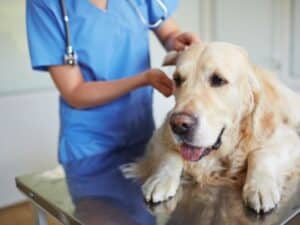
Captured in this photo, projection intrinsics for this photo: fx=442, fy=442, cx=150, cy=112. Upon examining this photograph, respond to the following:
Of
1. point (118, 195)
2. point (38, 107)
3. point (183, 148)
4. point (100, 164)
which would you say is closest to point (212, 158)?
point (183, 148)

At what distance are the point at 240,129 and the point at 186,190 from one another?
171 millimetres

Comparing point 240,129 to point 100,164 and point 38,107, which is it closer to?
point 100,164

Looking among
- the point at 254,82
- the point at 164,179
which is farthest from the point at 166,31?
the point at 164,179

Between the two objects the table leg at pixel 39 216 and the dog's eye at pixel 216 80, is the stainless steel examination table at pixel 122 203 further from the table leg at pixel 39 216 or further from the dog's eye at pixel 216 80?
the dog's eye at pixel 216 80

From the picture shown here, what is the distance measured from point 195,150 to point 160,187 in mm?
101

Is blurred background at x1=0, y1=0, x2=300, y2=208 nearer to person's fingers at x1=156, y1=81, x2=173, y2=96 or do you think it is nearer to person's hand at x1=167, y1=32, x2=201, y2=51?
person's hand at x1=167, y1=32, x2=201, y2=51

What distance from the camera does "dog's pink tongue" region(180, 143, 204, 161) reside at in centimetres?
88

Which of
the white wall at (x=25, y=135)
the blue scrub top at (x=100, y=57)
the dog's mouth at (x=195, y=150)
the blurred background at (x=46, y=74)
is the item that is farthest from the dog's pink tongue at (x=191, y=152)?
the white wall at (x=25, y=135)

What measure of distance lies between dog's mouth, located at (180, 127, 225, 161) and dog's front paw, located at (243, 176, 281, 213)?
0.11m

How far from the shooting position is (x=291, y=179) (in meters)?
→ 0.91

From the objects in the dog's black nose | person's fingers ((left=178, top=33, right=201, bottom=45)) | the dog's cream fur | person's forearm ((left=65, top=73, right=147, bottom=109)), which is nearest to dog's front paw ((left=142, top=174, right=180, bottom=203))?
the dog's cream fur

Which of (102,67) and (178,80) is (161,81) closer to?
(178,80)

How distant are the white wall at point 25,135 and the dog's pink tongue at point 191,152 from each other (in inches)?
60.0

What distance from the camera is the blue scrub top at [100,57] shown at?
3.58ft
